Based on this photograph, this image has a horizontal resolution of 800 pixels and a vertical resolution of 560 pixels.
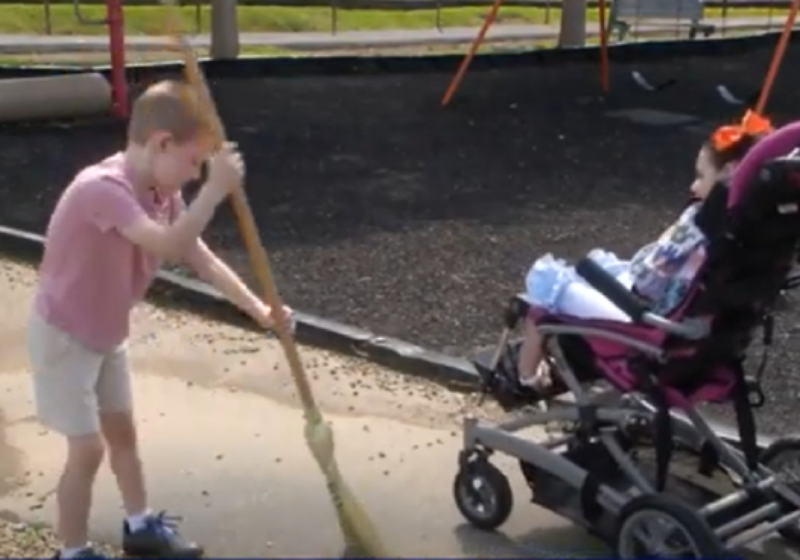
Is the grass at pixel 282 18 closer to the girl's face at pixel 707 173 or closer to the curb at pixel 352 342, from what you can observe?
the curb at pixel 352 342

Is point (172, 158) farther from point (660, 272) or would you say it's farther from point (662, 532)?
point (662, 532)

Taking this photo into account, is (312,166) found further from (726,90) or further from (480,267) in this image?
(726,90)

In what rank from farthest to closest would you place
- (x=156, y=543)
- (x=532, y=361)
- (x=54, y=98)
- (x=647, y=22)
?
1. (x=647, y=22)
2. (x=54, y=98)
3. (x=532, y=361)
4. (x=156, y=543)

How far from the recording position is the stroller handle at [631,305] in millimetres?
4109

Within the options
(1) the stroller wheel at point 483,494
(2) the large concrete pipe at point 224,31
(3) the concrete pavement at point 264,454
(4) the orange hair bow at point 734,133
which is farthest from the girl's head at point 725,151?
(2) the large concrete pipe at point 224,31

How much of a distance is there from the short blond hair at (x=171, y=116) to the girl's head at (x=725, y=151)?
1.36 m

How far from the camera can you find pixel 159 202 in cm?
407

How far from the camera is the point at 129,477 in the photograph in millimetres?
4402

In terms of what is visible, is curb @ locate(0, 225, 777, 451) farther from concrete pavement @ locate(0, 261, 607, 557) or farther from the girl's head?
the girl's head

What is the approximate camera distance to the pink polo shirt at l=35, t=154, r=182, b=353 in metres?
3.92

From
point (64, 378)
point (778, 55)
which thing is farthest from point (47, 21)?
point (64, 378)

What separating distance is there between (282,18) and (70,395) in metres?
23.1

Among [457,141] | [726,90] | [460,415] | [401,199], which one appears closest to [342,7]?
[726,90]

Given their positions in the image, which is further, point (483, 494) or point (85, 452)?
point (483, 494)
